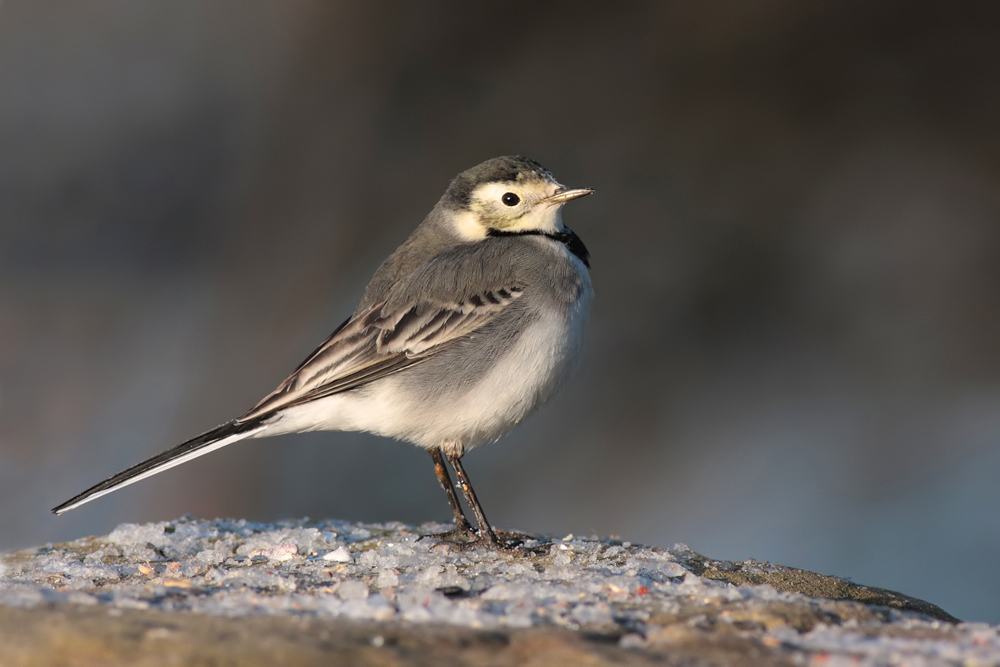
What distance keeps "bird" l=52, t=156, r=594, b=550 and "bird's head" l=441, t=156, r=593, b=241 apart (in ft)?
0.92

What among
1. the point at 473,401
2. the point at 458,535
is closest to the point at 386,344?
the point at 473,401

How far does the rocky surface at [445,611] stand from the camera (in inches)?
108

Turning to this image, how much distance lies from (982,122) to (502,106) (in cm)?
525

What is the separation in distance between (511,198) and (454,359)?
4.16 feet

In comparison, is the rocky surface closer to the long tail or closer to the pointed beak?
the long tail

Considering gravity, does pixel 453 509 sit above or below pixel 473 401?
below

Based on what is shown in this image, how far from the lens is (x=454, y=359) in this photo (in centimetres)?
536

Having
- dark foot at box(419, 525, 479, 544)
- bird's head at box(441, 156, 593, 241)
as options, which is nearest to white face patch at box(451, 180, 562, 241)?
bird's head at box(441, 156, 593, 241)

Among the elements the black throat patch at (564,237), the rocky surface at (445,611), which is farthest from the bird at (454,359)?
the rocky surface at (445,611)

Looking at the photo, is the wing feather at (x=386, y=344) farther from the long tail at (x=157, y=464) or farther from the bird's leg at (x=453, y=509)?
the bird's leg at (x=453, y=509)

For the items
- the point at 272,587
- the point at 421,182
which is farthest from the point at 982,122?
the point at 272,587

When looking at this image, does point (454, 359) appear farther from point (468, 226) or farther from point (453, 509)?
point (468, 226)

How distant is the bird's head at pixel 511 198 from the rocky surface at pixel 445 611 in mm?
2129

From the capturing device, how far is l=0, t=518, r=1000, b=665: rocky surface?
275 centimetres
